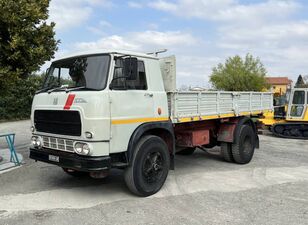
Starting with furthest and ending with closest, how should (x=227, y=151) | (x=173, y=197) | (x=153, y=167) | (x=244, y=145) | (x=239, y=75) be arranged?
(x=239, y=75) < (x=244, y=145) < (x=227, y=151) < (x=153, y=167) < (x=173, y=197)

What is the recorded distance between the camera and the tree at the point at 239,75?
42406mm

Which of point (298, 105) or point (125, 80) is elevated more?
point (125, 80)

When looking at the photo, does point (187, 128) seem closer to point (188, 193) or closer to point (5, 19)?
point (188, 193)

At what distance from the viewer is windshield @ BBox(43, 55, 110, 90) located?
568cm

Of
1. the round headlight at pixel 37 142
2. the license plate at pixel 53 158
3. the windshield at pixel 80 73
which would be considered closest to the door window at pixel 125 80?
the windshield at pixel 80 73

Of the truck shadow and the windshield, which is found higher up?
the windshield

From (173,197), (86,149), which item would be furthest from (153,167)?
(86,149)

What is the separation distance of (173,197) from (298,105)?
11655 millimetres

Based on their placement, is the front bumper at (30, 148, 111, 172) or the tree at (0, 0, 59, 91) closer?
the front bumper at (30, 148, 111, 172)

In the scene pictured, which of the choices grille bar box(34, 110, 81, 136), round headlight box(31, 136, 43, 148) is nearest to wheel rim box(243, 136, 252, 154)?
grille bar box(34, 110, 81, 136)

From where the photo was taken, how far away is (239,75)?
42.4 meters

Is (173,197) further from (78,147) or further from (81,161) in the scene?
(78,147)

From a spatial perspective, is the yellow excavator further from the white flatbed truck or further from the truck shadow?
the white flatbed truck

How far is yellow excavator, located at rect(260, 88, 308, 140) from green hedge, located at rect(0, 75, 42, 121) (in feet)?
53.6
